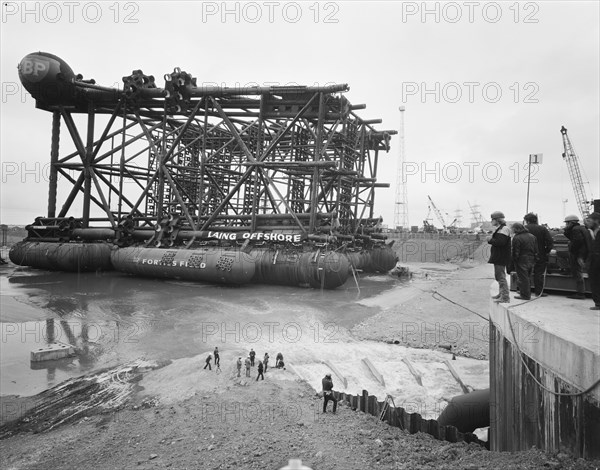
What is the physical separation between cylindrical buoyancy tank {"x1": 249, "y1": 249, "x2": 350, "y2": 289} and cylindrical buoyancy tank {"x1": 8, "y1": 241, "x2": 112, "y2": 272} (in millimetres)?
10801

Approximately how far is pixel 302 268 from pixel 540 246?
13.6 meters

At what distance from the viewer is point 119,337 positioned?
1176 cm

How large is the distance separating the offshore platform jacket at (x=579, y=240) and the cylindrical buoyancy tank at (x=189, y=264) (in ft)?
48.9

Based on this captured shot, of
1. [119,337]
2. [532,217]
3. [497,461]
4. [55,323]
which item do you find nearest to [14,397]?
[119,337]

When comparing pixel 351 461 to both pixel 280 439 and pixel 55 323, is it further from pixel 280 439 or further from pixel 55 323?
pixel 55 323

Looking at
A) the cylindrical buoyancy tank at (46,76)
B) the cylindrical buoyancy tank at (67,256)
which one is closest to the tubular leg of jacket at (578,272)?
the cylindrical buoyancy tank at (67,256)

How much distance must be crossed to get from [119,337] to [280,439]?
26.0 feet

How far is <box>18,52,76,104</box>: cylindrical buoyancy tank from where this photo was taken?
84.7ft

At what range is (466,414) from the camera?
7.01 m

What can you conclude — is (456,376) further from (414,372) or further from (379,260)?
(379,260)

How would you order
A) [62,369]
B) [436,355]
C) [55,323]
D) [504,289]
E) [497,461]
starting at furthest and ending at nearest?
[55,323] → [436,355] → [62,369] → [504,289] → [497,461]

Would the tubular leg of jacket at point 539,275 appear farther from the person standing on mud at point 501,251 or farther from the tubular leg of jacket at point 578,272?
the person standing on mud at point 501,251

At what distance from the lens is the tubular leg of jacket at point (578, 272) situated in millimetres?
6387

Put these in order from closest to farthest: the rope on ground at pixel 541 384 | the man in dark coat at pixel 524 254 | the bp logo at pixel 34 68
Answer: the rope on ground at pixel 541 384 < the man in dark coat at pixel 524 254 < the bp logo at pixel 34 68
